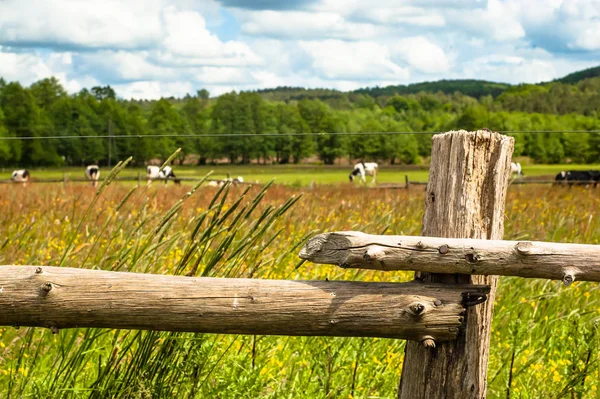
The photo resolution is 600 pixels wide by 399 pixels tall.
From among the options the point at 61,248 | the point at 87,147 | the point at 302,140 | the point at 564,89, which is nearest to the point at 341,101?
the point at 564,89

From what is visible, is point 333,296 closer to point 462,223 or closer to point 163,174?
point 462,223

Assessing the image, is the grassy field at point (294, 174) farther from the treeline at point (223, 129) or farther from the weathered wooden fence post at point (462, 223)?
the weathered wooden fence post at point (462, 223)

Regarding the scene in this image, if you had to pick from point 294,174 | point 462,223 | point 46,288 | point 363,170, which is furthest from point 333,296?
point 294,174

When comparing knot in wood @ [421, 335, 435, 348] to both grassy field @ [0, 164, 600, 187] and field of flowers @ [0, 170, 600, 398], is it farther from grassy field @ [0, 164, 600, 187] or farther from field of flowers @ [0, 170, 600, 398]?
grassy field @ [0, 164, 600, 187]

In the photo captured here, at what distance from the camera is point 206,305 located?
2.67 m

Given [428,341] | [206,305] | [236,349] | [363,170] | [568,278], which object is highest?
[568,278]

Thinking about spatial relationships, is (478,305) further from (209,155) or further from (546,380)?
(209,155)

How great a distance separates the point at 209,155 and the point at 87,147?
12.2 metres

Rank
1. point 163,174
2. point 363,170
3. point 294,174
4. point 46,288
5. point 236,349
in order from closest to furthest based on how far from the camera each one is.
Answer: point 46,288, point 236,349, point 163,174, point 363,170, point 294,174

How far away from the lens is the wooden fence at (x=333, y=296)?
266cm

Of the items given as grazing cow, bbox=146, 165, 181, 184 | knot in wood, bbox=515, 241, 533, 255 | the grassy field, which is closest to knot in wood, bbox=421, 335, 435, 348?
knot in wood, bbox=515, 241, 533, 255

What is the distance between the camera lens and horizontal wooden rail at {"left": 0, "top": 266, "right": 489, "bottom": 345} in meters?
2.66

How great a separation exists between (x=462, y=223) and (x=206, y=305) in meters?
1.05

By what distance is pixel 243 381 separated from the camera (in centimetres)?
344
